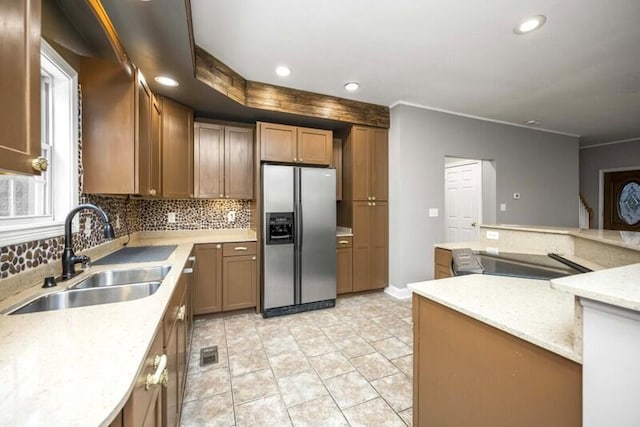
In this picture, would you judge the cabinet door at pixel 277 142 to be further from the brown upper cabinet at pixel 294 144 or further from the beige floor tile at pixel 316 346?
the beige floor tile at pixel 316 346

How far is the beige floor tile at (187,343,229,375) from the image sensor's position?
76.0 inches

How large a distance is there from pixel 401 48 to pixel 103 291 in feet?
8.98

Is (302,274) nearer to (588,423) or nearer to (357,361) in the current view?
(357,361)

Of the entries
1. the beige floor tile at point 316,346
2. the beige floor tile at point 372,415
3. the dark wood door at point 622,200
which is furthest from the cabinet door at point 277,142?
the dark wood door at point 622,200

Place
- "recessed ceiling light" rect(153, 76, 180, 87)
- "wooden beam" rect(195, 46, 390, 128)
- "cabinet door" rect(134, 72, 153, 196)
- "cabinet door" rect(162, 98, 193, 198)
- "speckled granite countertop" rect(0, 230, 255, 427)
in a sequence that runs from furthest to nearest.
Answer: "cabinet door" rect(162, 98, 193, 198)
"wooden beam" rect(195, 46, 390, 128)
"recessed ceiling light" rect(153, 76, 180, 87)
"cabinet door" rect(134, 72, 153, 196)
"speckled granite countertop" rect(0, 230, 255, 427)

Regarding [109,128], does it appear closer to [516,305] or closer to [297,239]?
[297,239]

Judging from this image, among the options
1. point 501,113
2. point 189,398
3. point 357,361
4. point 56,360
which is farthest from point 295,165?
point 501,113

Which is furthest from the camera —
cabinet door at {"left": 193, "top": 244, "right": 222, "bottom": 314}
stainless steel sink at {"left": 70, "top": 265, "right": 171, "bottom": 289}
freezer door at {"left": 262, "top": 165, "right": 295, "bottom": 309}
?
freezer door at {"left": 262, "top": 165, "right": 295, "bottom": 309}

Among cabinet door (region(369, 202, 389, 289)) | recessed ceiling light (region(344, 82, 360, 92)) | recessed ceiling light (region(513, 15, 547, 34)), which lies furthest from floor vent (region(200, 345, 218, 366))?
recessed ceiling light (region(513, 15, 547, 34))

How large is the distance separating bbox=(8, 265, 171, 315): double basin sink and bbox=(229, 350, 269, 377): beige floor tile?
938 millimetres

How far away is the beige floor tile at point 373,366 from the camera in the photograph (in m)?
1.88

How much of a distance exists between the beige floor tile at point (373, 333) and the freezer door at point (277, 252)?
863 mm

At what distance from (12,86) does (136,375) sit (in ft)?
2.67

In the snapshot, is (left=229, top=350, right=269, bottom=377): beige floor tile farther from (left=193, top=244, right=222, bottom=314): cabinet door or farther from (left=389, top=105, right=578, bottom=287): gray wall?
(left=389, top=105, right=578, bottom=287): gray wall
